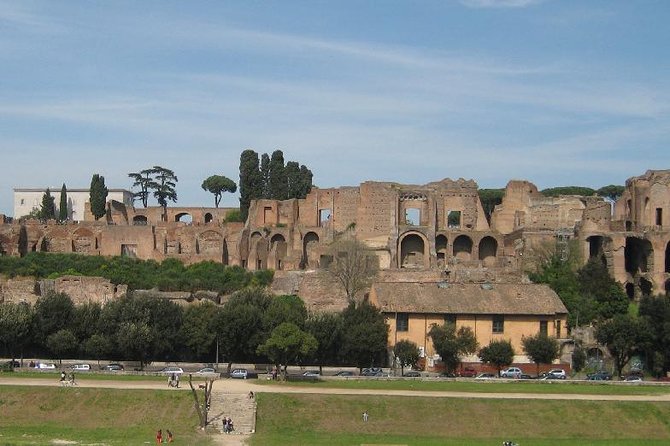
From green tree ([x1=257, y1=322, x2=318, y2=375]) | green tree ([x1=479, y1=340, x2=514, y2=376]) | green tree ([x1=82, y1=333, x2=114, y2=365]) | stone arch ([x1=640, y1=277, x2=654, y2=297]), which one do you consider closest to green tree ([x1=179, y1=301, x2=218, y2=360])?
green tree ([x1=82, y1=333, x2=114, y2=365])

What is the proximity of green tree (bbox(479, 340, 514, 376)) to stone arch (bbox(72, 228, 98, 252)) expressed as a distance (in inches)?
1293

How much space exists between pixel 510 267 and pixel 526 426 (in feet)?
81.9

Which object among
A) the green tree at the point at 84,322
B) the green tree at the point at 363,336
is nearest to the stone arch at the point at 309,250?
the green tree at the point at 363,336

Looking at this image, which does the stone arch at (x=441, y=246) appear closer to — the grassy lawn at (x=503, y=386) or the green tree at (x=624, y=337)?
the green tree at (x=624, y=337)

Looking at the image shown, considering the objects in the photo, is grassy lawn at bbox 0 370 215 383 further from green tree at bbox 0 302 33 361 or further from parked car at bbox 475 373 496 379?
parked car at bbox 475 373 496 379

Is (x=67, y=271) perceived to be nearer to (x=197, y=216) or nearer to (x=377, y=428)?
(x=197, y=216)

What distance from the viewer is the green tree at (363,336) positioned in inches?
1902

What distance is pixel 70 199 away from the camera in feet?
326

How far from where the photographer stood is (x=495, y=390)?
4284cm

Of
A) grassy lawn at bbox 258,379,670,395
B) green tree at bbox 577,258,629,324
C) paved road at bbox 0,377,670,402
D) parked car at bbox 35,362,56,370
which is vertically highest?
green tree at bbox 577,258,629,324

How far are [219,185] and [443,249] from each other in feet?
88.9

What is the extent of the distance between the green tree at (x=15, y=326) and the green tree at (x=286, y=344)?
11176 millimetres

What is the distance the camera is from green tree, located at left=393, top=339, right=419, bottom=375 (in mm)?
48531

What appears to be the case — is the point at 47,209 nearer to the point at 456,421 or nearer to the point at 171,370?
the point at 171,370
